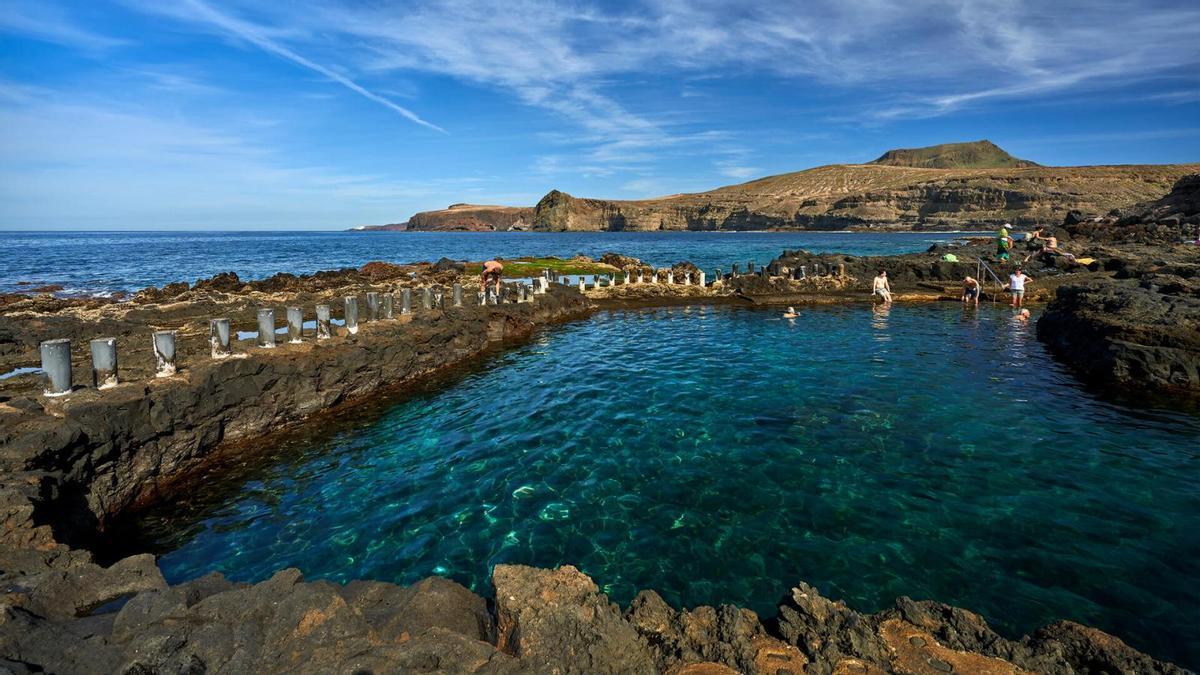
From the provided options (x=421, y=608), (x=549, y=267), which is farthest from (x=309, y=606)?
(x=549, y=267)

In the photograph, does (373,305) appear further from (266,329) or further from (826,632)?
(826,632)

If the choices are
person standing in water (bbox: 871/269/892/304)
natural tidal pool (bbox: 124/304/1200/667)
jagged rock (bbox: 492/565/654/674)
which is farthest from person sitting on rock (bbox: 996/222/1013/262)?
jagged rock (bbox: 492/565/654/674)

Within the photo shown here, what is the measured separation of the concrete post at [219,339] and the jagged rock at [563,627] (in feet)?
38.9

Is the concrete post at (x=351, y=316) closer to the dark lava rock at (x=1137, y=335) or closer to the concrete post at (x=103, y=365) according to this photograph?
the concrete post at (x=103, y=365)

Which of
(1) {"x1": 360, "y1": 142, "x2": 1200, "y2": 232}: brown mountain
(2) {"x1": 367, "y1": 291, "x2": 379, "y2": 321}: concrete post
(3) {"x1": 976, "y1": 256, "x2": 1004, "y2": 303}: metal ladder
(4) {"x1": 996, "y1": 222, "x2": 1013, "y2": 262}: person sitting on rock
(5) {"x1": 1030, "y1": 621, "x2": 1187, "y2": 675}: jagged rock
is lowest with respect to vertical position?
(5) {"x1": 1030, "y1": 621, "x2": 1187, "y2": 675}: jagged rock

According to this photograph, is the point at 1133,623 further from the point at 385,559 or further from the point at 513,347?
the point at 513,347

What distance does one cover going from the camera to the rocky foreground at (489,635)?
4277mm

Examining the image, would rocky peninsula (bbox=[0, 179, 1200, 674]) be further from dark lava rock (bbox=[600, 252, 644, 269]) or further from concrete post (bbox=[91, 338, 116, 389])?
dark lava rock (bbox=[600, 252, 644, 269])

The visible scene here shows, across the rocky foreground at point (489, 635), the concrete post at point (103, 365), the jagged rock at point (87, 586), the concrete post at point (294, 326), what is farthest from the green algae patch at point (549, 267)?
the rocky foreground at point (489, 635)

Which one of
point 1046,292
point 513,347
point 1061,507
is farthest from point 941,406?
point 1046,292

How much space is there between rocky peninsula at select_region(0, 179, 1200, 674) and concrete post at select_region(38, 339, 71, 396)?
1.05ft

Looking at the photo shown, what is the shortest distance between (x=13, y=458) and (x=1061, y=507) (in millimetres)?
16763

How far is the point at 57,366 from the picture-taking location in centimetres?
988

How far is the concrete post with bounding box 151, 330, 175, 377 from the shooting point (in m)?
11.8
